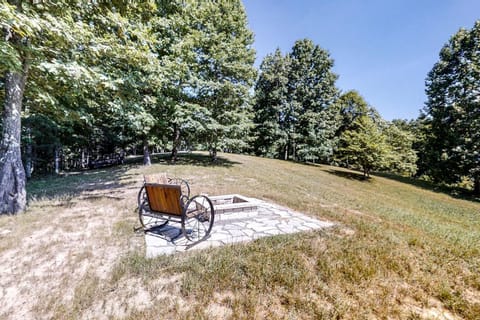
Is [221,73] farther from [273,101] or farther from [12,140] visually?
[12,140]

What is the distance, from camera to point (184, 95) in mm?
13930

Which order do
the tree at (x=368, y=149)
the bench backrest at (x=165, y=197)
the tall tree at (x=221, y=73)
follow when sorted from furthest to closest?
the tree at (x=368, y=149) → the tall tree at (x=221, y=73) → the bench backrest at (x=165, y=197)

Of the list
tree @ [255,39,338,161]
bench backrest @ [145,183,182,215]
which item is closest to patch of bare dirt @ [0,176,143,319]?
bench backrest @ [145,183,182,215]

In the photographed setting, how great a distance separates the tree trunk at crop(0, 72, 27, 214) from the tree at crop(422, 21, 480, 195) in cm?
2494

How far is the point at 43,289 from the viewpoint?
7.97ft

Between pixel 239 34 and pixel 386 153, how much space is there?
48.3 feet

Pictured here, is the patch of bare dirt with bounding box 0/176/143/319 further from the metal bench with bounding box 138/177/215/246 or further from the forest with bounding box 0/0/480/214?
the forest with bounding box 0/0/480/214

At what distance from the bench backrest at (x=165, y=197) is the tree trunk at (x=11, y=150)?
151 inches

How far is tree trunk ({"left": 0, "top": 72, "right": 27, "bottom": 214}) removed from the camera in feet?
16.0

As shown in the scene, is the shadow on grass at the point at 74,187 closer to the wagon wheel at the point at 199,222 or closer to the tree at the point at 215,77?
the wagon wheel at the point at 199,222

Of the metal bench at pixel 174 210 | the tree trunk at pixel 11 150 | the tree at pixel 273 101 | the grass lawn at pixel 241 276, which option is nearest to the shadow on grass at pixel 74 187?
the tree trunk at pixel 11 150

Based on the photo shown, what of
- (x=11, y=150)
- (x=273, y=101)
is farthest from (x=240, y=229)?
(x=273, y=101)

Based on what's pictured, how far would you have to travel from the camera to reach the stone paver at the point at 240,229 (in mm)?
3521

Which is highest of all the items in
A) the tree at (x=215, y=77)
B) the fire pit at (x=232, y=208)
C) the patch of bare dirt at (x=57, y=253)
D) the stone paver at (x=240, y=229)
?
the tree at (x=215, y=77)
